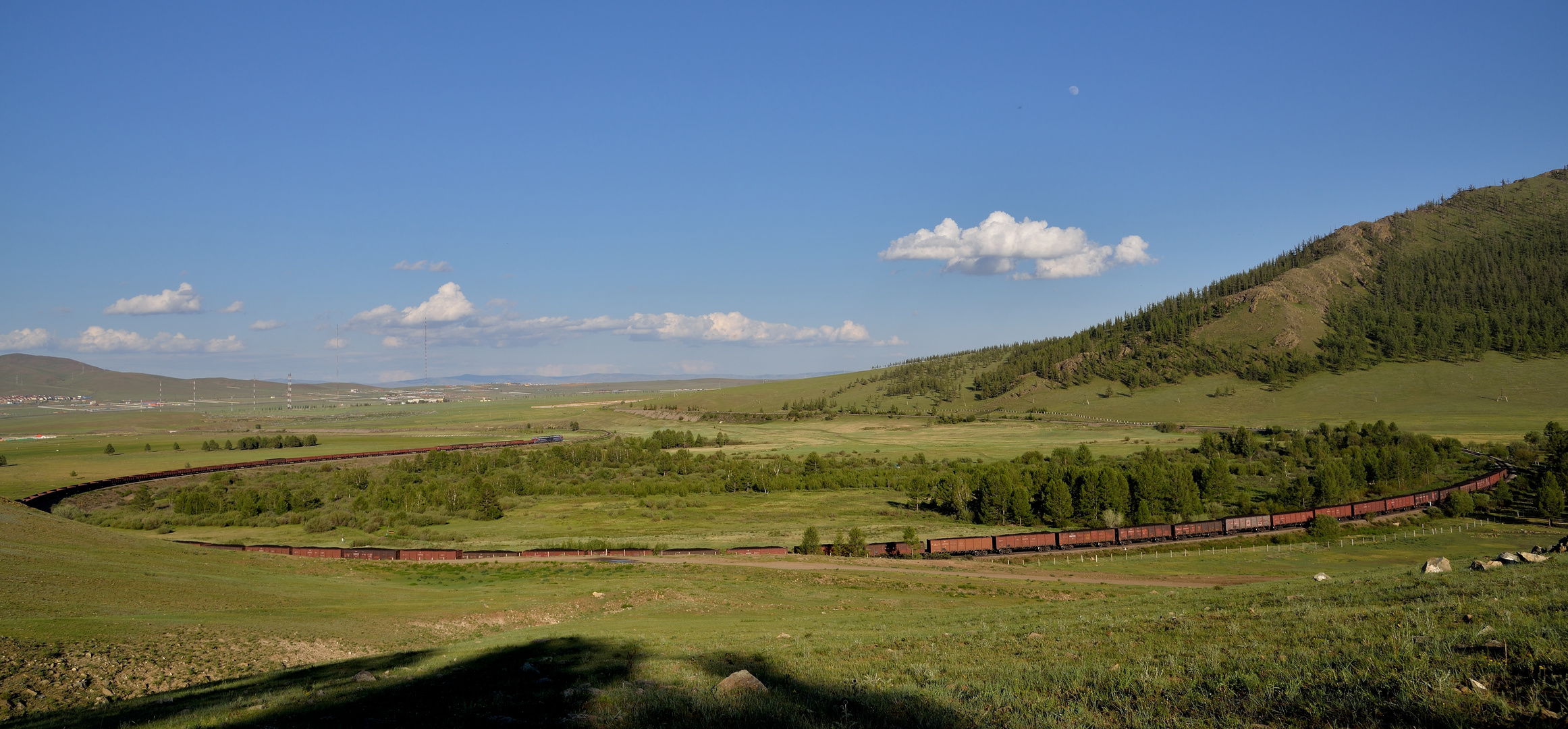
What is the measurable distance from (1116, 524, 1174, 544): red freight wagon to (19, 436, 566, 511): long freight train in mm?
92450

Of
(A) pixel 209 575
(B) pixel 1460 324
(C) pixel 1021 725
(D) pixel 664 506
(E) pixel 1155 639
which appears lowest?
(D) pixel 664 506

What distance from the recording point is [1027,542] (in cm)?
5694

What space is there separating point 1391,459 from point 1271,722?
93.9 m

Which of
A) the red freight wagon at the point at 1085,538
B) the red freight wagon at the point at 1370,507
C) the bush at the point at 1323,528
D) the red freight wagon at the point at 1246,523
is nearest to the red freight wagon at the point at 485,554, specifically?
the red freight wagon at the point at 1085,538

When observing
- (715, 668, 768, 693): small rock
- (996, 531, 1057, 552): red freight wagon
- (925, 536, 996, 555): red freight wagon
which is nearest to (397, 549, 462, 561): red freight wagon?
(925, 536, 996, 555): red freight wagon

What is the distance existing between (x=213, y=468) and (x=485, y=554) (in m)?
79.3

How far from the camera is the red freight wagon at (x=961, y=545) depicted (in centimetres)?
5531

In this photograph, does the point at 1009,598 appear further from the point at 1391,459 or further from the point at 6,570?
the point at 1391,459

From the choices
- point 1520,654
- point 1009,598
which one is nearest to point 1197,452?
point 1009,598

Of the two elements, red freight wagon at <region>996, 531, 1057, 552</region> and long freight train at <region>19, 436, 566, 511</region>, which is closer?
red freight wagon at <region>996, 531, 1057, 552</region>

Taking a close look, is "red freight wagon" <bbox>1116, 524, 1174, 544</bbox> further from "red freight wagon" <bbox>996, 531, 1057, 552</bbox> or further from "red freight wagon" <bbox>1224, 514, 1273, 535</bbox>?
"red freight wagon" <bbox>996, 531, 1057, 552</bbox>

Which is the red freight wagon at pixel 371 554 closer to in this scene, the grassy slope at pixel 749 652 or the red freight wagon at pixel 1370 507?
the grassy slope at pixel 749 652

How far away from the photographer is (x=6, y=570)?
24484 millimetres

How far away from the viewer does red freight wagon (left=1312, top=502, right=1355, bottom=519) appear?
64688mm
